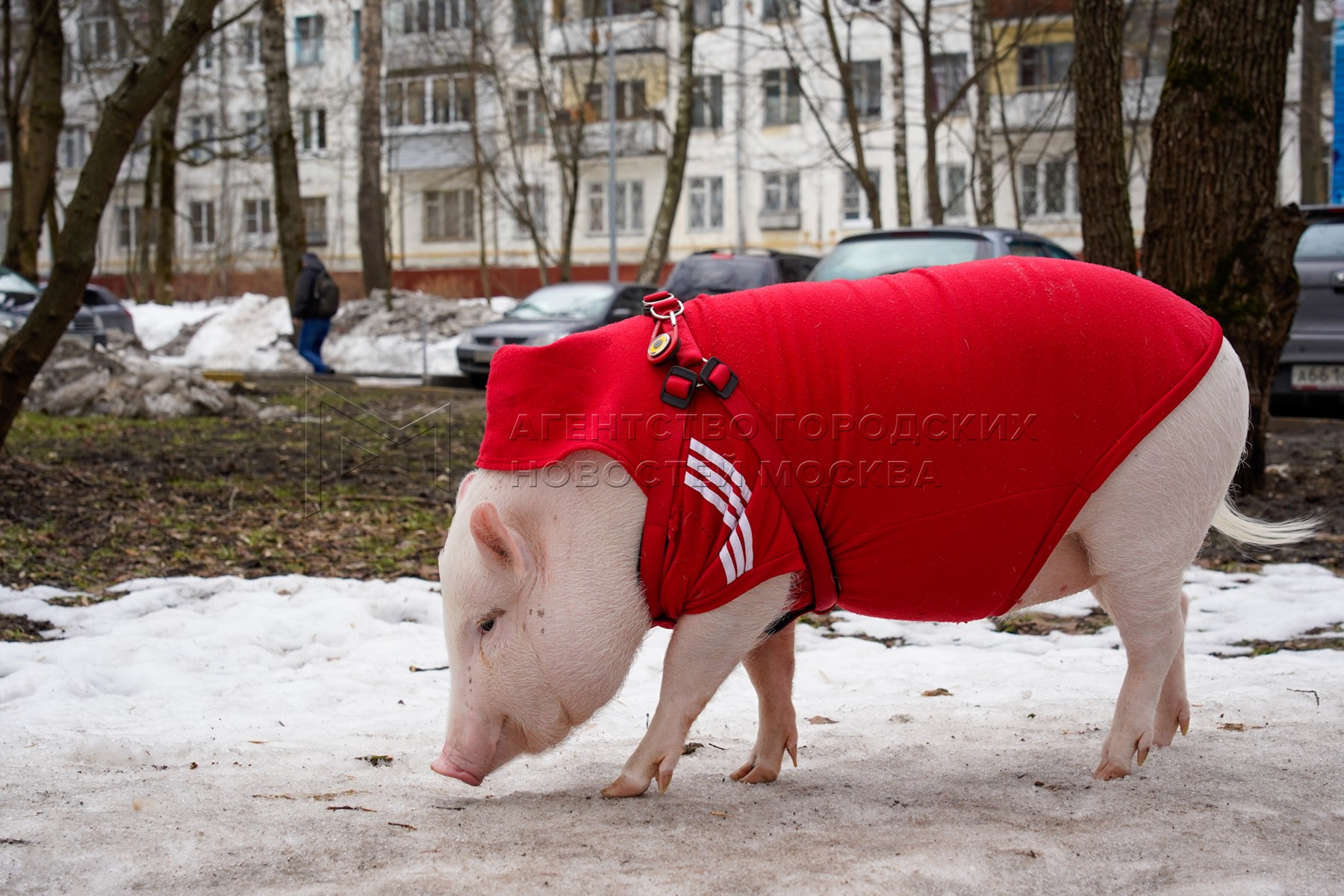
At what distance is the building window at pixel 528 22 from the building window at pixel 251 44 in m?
6.18

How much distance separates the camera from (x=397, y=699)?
4.21m

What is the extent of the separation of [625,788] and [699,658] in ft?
1.36

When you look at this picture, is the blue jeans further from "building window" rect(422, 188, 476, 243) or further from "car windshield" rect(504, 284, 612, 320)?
"building window" rect(422, 188, 476, 243)


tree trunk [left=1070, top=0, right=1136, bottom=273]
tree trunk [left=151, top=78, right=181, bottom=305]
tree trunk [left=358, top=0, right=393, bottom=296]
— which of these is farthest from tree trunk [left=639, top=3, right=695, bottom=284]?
tree trunk [left=1070, top=0, right=1136, bottom=273]

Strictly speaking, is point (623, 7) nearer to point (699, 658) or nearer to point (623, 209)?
point (623, 209)

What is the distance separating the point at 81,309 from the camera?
739 inches

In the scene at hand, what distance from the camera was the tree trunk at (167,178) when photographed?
23844 millimetres

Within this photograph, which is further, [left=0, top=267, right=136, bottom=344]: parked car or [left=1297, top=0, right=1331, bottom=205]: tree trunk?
[left=1297, top=0, right=1331, bottom=205]: tree trunk

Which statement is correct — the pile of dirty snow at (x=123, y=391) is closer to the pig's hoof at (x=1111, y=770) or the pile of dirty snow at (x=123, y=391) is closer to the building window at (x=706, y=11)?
the pig's hoof at (x=1111, y=770)

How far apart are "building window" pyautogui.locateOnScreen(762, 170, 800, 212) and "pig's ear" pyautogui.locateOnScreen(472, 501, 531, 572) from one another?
119 ft

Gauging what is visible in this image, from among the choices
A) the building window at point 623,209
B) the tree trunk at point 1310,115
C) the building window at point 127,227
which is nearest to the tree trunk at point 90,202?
the tree trunk at point 1310,115

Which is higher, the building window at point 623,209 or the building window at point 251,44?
the building window at point 251,44

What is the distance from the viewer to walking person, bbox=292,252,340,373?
16891 millimetres

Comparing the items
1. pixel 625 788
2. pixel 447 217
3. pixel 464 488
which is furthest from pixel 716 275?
pixel 447 217
